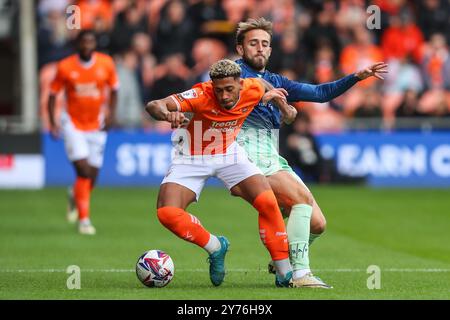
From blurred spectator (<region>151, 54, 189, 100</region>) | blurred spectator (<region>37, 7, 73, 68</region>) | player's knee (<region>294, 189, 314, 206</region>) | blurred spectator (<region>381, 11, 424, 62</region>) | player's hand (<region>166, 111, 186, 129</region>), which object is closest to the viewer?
player's hand (<region>166, 111, 186, 129</region>)

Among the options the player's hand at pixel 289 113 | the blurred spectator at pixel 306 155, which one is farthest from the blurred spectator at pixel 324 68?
the player's hand at pixel 289 113

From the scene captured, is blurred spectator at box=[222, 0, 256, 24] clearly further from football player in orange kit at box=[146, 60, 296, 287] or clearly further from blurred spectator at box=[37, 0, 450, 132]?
football player in orange kit at box=[146, 60, 296, 287]

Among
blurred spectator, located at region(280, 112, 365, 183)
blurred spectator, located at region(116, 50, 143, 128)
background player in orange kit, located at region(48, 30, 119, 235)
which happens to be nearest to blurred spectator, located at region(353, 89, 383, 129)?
blurred spectator, located at region(280, 112, 365, 183)

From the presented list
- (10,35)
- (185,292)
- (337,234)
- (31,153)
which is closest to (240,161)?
(185,292)

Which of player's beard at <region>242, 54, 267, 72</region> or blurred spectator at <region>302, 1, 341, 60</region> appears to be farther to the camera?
blurred spectator at <region>302, 1, 341, 60</region>

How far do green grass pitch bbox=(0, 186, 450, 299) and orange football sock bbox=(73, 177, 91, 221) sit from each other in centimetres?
31

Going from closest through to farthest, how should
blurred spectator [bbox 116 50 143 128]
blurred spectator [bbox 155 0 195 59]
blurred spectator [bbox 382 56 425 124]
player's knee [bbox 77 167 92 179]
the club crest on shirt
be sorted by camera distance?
the club crest on shirt < player's knee [bbox 77 167 92 179] < blurred spectator [bbox 116 50 143 128] < blurred spectator [bbox 155 0 195 59] < blurred spectator [bbox 382 56 425 124]

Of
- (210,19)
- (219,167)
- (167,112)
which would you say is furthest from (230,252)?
(210,19)

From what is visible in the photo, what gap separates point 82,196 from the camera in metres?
15.5

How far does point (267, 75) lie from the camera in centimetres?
1066

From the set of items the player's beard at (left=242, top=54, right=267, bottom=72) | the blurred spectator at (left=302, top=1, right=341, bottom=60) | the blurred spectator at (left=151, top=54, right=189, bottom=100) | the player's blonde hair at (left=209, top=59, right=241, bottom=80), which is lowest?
the player's blonde hair at (left=209, top=59, right=241, bottom=80)

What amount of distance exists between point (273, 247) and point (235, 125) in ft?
3.57

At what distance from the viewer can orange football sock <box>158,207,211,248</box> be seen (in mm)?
9961

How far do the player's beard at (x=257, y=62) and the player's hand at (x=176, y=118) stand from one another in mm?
1497
